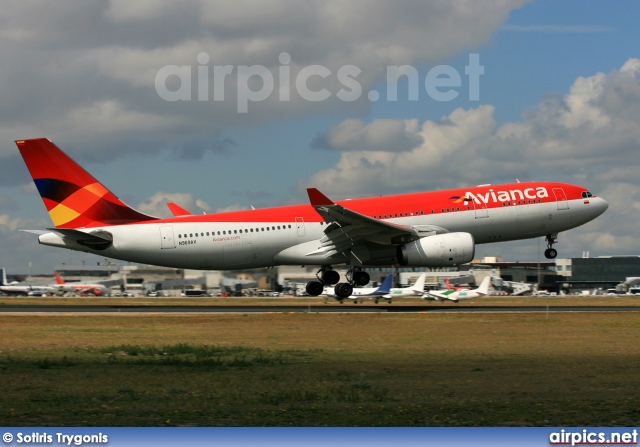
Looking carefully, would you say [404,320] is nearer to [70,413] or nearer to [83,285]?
[70,413]

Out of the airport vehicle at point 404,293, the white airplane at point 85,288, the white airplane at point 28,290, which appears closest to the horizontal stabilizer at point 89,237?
the airport vehicle at point 404,293

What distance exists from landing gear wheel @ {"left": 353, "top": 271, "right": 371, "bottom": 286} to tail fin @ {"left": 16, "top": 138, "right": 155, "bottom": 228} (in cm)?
1330

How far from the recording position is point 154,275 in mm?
97750

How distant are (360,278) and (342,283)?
1.53 m

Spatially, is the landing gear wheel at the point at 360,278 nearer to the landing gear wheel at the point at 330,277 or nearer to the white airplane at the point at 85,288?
the landing gear wheel at the point at 330,277

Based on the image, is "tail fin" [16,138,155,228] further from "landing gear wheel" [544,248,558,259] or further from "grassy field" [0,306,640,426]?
"landing gear wheel" [544,248,558,259]

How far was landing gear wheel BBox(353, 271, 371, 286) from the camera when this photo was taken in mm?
51188

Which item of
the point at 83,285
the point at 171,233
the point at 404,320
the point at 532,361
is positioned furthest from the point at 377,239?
the point at 83,285

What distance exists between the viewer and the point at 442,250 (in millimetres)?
48781

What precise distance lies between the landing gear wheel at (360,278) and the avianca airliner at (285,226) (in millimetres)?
60

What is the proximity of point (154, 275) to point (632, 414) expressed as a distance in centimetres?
8370

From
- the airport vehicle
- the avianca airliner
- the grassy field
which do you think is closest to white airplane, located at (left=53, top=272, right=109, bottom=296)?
the airport vehicle

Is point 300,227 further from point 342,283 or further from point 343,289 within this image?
point 343,289

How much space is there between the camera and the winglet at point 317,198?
4628 centimetres
